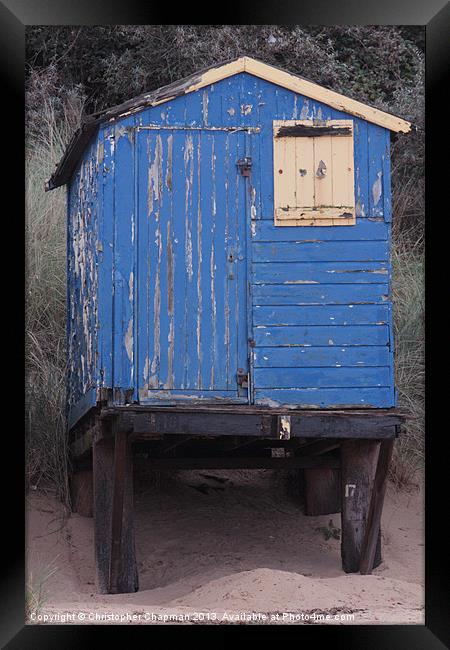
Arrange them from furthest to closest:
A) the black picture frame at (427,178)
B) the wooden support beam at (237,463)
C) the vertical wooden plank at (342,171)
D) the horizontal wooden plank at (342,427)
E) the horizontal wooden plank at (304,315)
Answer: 1. the wooden support beam at (237,463)
2. the vertical wooden plank at (342,171)
3. the horizontal wooden plank at (304,315)
4. the horizontal wooden plank at (342,427)
5. the black picture frame at (427,178)

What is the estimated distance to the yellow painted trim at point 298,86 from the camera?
37.8ft

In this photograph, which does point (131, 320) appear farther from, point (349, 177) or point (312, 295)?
point (349, 177)

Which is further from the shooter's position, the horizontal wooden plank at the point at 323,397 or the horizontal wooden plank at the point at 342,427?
the horizontal wooden plank at the point at 323,397

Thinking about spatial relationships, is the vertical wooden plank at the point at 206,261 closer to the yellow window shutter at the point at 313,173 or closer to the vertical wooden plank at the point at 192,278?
the vertical wooden plank at the point at 192,278

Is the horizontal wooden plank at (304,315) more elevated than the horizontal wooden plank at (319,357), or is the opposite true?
the horizontal wooden plank at (304,315)

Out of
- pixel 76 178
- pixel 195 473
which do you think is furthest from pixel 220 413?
pixel 195 473

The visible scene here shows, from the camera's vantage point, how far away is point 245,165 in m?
11.4

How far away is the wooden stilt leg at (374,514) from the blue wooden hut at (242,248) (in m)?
0.81

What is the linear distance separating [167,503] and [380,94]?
7.75 metres

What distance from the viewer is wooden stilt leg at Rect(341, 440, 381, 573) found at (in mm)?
11922

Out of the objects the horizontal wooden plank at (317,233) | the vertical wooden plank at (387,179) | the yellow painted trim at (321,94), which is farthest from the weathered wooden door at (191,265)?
the vertical wooden plank at (387,179)

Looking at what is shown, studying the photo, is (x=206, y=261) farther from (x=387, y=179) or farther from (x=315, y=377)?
(x=387, y=179)

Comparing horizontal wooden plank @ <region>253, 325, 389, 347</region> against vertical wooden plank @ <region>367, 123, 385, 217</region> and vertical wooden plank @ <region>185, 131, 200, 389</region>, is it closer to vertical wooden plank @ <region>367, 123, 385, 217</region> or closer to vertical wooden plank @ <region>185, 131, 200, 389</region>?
vertical wooden plank @ <region>185, 131, 200, 389</region>

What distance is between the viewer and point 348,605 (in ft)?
35.8
